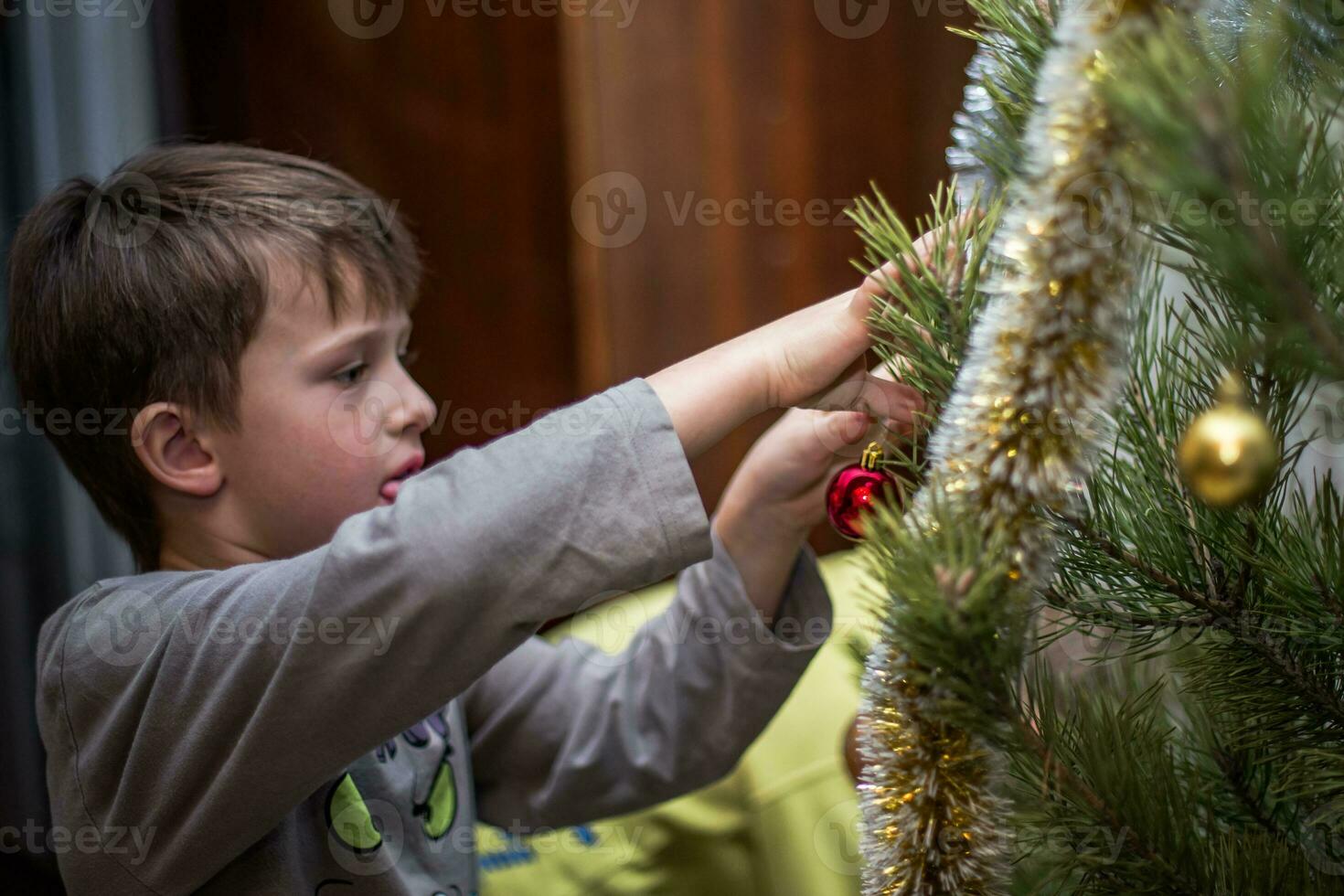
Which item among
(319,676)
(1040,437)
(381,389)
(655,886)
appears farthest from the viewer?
(655,886)

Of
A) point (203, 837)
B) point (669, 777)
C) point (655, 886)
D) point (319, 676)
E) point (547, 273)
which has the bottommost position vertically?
point (655, 886)

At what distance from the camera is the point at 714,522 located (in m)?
0.79

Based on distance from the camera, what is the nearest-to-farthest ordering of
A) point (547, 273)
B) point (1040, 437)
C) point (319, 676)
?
point (1040, 437), point (319, 676), point (547, 273)

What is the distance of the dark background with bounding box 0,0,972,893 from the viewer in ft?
3.61

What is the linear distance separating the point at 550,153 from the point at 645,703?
2.01ft

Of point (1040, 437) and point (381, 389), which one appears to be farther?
point (381, 389)

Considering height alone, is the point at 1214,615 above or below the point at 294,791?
above

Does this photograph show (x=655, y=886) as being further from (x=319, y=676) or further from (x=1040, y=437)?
(x=1040, y=437)

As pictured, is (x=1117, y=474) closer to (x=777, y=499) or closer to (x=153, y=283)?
(x=777, y=499)

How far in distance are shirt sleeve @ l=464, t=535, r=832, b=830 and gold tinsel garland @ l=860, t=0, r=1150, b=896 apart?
1.31ft

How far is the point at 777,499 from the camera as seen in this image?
2.30ft

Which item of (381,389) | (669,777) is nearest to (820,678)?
(669,777)

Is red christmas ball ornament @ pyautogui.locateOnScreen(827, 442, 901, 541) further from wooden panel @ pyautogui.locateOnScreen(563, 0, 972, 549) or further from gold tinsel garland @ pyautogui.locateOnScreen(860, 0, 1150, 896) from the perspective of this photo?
wooden panel @ pyautogui.locateOnScreen(563, 0, 972, 549)

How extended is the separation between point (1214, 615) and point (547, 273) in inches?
36.0
